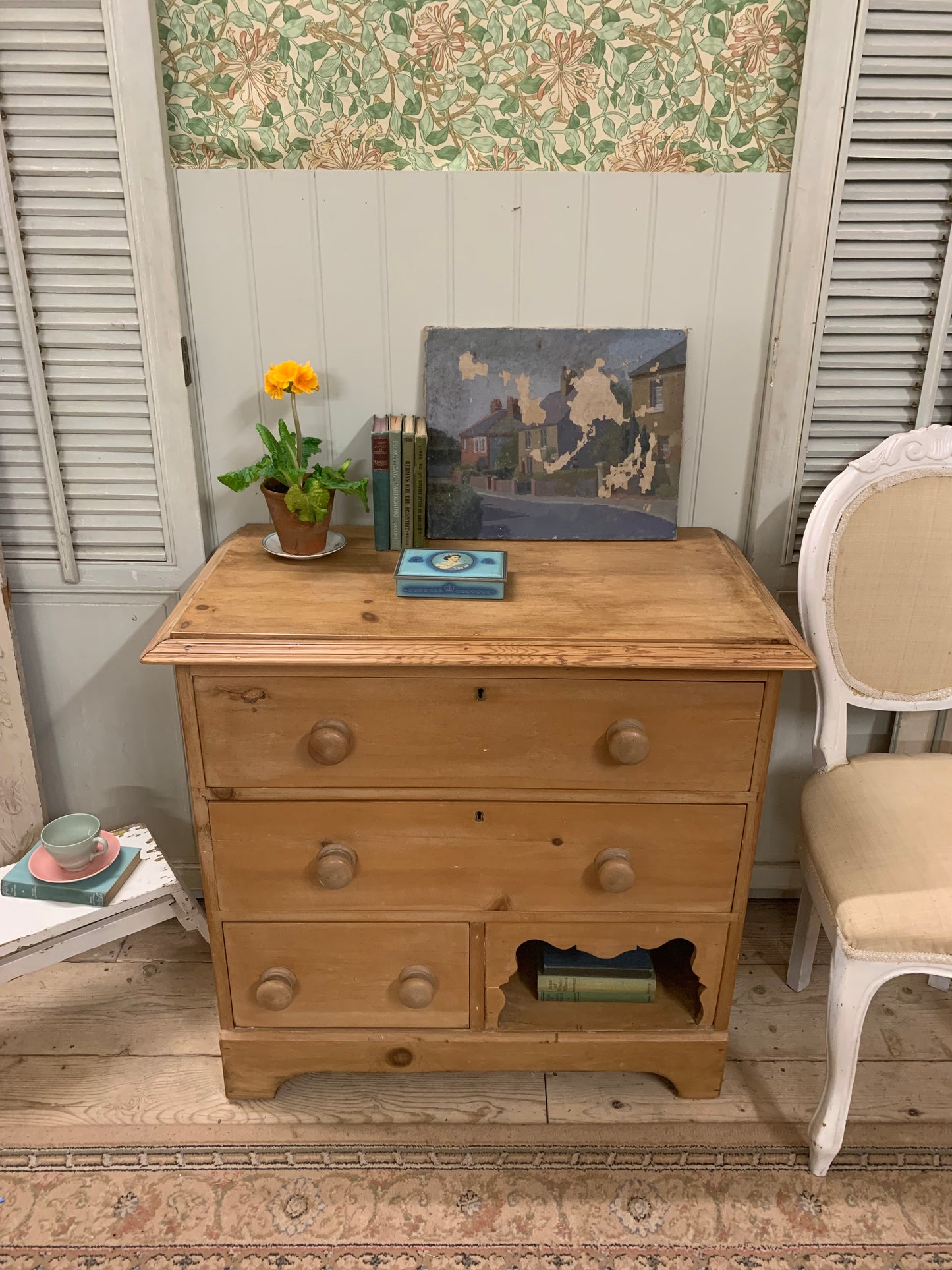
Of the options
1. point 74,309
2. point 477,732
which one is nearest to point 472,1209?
point 477,732

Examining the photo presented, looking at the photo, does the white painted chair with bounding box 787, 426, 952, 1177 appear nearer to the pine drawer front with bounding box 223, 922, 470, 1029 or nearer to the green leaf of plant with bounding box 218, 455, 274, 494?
A: the pine drawer front with bounding box 223, 922, 470, 1029

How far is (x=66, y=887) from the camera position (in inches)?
67.8

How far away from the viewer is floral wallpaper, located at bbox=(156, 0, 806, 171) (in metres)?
1.51

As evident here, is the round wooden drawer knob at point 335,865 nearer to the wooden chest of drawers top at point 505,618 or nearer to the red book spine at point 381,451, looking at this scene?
the wooden chest of drawers top at point 505,618

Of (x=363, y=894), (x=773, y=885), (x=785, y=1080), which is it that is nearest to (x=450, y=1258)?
(x=363, y=894)

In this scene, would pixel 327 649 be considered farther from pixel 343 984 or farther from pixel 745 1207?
pixel 745 1207

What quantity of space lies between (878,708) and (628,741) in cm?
62

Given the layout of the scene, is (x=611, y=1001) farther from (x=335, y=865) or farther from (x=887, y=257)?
(x=887, y=257)

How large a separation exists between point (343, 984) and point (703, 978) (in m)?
0.63

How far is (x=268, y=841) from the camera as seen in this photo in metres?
1.48

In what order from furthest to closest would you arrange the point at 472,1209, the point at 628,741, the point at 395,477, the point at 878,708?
the point at 878,708
the point at 395,477
the point at 472,1209
the point at 628,741

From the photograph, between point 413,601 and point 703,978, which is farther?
point 703,978

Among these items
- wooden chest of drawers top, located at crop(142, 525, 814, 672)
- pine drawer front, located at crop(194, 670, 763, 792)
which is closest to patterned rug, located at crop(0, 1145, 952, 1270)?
pine drawer front, located at crop(194, 670, 763, 792)

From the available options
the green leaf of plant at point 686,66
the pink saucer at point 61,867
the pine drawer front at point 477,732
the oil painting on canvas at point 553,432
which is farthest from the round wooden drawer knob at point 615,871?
the green leaf of plant at point 686,66
